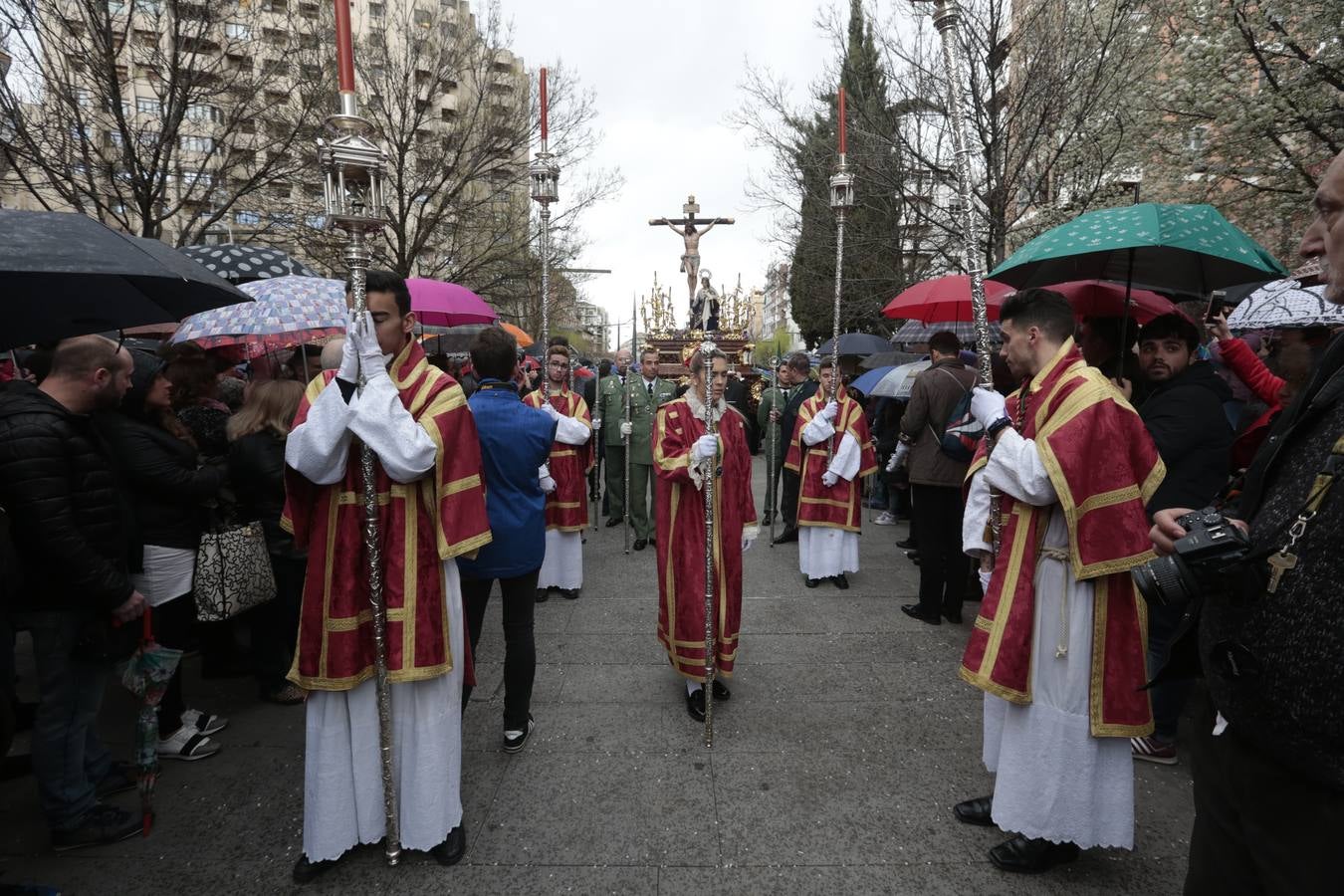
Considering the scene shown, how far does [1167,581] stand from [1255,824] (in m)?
0.53

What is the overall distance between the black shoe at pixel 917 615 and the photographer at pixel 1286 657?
4008mm

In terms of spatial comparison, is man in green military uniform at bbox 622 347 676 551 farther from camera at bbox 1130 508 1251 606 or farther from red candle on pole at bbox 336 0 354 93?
camera at bbox 1130 508 1251 606

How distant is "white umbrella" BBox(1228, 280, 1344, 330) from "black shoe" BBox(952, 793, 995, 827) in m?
2.81

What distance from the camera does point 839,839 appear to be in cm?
294

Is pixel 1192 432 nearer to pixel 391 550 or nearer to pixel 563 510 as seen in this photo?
pixel 391 550

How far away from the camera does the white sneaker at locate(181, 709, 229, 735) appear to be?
3758 mm

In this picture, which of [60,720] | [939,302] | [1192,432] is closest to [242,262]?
[60,720]

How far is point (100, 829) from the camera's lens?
116 inches

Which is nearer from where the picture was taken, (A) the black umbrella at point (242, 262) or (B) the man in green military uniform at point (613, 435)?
(A) the black umbrella at point (242, 262)

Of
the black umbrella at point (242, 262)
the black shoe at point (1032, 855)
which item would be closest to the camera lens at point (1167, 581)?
the black shoe at point (1032, 855)

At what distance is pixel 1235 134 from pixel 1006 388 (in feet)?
21.7

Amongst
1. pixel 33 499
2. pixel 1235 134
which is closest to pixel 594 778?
pixel 33 499

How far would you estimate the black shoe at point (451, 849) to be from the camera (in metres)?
2.80

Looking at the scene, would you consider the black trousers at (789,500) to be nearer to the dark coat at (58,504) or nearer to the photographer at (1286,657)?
the dark coat at (58,504)
